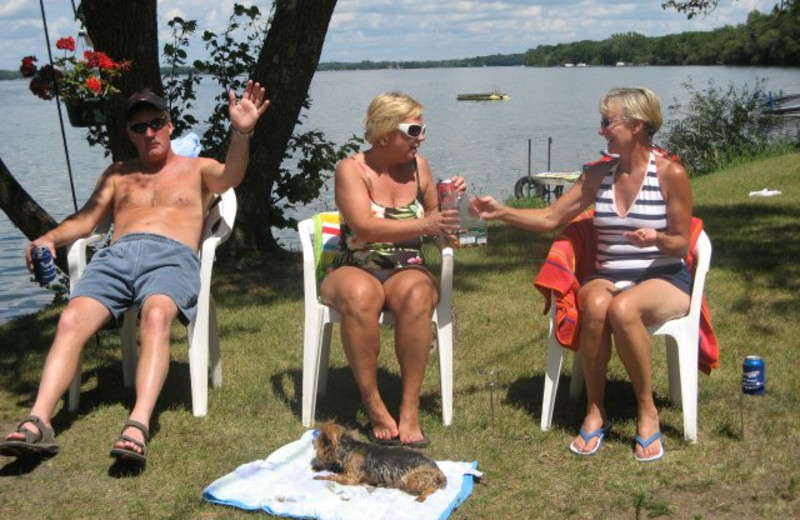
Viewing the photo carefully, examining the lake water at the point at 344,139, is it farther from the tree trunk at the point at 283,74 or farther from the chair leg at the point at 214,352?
the chair leg at the point at 214,352

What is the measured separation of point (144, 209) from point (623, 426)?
2.07 metres

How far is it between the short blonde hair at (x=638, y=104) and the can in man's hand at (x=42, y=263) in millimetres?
2120

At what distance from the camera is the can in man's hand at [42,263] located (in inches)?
150

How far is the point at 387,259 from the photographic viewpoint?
3838 millimetres

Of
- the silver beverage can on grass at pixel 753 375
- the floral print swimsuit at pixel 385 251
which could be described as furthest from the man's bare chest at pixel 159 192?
the silver beverage can on grass at pixel 753 375

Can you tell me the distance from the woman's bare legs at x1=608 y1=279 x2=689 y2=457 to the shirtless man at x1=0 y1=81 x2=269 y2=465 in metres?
1.52

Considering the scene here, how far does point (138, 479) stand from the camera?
3.37 meters

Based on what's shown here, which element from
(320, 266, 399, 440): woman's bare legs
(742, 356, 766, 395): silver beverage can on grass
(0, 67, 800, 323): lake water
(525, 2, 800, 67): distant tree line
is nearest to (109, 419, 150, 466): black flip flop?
(320, 266, 399, 440): woman's bare legs

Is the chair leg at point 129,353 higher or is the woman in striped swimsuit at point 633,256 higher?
the woman in striped swimsuit at point 633,256

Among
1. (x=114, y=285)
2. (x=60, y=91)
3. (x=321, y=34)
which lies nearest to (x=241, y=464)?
(x=114, y=285)

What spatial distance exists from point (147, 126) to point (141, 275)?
639 mm

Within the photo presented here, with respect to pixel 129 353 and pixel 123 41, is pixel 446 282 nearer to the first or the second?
pixel 129 353

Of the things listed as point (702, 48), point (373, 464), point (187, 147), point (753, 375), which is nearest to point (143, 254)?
point (187, 147)

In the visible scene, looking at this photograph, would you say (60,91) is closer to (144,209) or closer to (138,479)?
(144,209)
